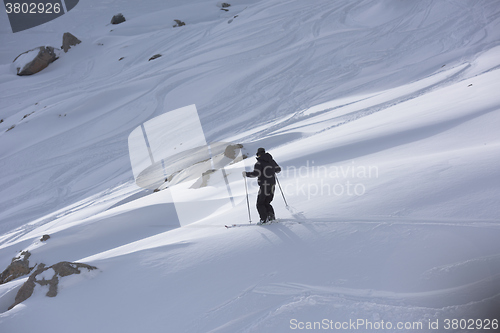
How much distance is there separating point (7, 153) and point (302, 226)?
620 inches

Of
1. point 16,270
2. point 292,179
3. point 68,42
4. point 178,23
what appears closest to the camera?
point 16,270

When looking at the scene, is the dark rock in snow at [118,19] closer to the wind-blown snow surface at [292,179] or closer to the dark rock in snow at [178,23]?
the dark rock in snow at [178,23]

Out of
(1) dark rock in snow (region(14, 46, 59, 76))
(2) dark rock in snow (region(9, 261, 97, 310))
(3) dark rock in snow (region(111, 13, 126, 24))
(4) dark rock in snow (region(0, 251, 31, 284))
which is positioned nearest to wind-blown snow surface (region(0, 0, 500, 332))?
(2) dark rock in snow (region(9, 261, 97, 310))

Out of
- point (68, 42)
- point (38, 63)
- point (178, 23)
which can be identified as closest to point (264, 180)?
point (38, 63)

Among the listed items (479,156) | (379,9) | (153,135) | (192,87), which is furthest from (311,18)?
(479,156)

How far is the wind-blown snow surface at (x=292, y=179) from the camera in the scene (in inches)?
145

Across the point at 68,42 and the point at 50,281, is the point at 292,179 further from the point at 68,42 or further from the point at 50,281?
the point at 68,42

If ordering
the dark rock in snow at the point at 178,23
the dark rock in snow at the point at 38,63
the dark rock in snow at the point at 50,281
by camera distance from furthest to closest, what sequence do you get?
the dark rock in snow at the point at 178,23
the dark rock in snow at the point at 38,63
the dark rock in snow at the point at 50,281

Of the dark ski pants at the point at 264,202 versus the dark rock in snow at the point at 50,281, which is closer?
the dark rock in snow at the point at 50,281

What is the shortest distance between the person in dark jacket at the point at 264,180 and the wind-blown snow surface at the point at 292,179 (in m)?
0.34

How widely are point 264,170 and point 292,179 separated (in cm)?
236

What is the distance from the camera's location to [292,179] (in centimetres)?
784

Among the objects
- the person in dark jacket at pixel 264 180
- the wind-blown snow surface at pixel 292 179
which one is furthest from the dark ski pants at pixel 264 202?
the wind-blown snow surface at pixel 292 179

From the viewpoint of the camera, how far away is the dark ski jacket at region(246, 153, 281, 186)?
5.58 m
